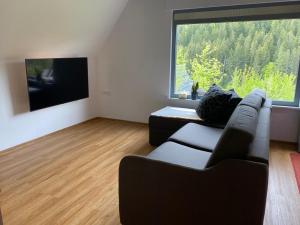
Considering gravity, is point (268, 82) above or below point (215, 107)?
above

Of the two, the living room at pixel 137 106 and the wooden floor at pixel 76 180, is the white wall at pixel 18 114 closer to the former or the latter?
the living room at pixel 137 106

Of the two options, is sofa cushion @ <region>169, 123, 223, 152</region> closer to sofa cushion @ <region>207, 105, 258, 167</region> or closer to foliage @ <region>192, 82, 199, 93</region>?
sofa cushion @ <region>207, 105, 258, 167</region>

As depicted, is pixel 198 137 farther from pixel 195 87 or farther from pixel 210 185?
pixel 195 87

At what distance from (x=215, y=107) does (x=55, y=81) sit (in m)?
2.61

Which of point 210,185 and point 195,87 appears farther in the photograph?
point 195,87

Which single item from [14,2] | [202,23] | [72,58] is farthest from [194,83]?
[14,2]

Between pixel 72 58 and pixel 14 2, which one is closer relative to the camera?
pixel 14 2

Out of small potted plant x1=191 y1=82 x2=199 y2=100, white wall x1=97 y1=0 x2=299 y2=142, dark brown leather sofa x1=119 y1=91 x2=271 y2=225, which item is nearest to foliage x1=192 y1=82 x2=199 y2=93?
small potted plant x1=191 y1=82 x2=199 y2=100

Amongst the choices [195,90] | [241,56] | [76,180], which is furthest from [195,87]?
[76,180]

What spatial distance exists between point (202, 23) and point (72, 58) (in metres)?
2.36

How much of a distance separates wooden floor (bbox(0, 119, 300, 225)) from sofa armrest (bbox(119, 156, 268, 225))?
42 cm

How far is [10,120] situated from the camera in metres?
3.60

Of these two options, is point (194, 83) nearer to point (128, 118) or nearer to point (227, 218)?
point (128, 118)

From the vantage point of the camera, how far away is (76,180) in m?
2.74
